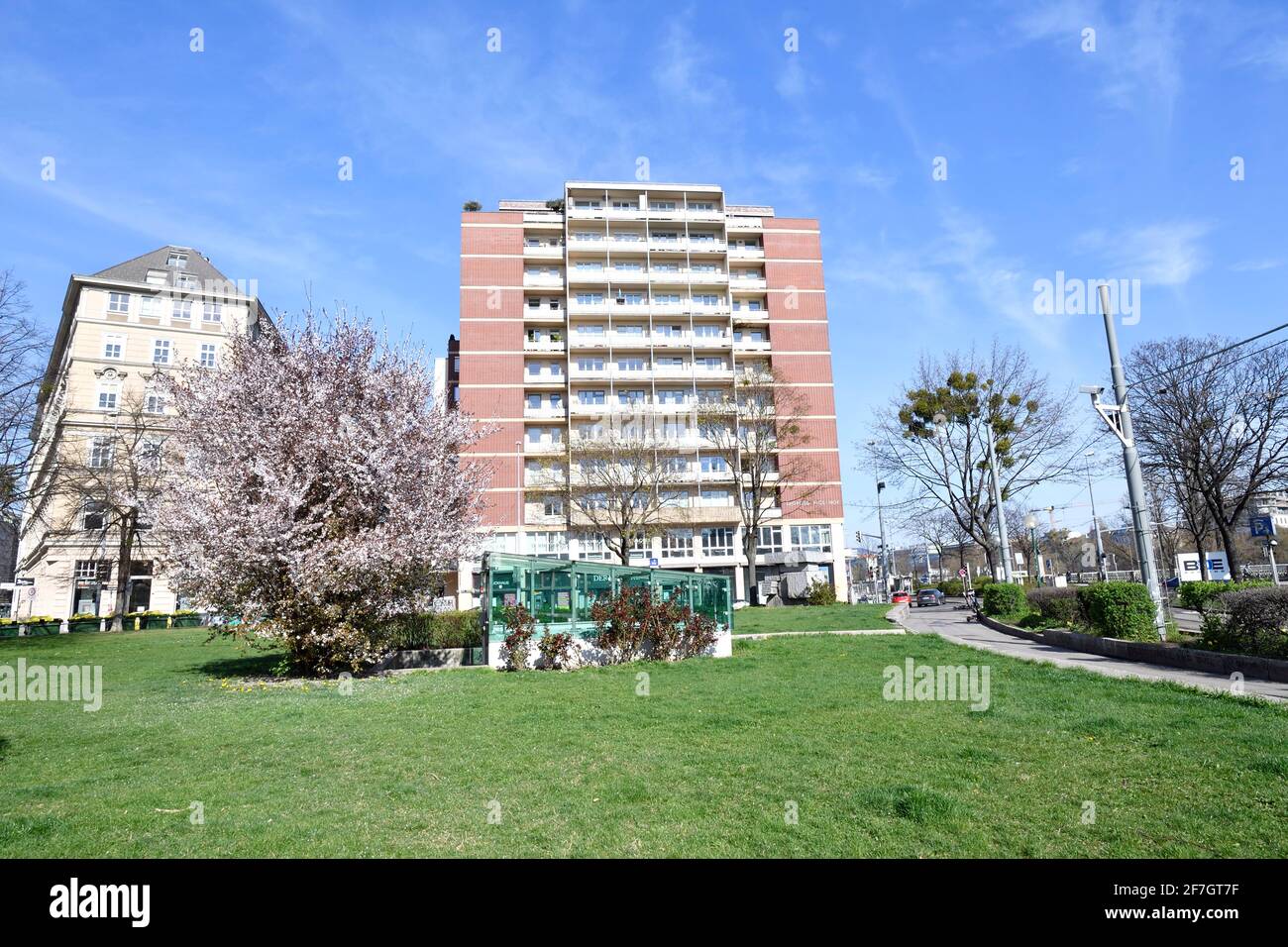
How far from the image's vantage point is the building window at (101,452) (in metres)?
37.8

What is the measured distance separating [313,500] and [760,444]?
1382 inches

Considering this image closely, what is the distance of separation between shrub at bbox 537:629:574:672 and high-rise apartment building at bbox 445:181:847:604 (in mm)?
35669

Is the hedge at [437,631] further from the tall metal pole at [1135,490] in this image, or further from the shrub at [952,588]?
the shrub at [952,588]

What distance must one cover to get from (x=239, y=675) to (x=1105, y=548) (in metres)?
92.5

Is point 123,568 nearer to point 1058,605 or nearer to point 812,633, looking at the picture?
point 812,633

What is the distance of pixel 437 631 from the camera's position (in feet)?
60.8

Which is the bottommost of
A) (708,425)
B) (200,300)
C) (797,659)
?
(797,659)

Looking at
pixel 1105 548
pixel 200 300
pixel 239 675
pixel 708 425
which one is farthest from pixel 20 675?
pixel 1105 548
